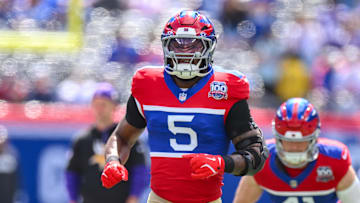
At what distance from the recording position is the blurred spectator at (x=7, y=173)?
24.6 feet

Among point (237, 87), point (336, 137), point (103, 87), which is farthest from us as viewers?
point (336, 137)

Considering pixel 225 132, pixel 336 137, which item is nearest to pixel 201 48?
pixel 225 132

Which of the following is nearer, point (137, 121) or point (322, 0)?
point (137, 121)

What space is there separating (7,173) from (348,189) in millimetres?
4131

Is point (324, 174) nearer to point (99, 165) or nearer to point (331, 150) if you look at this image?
point (331, 150)

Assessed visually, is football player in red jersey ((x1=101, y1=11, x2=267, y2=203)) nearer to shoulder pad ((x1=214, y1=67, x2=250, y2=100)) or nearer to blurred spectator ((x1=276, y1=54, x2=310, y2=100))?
shoulder pad ((x1=214, y1=67, x2=250, y2=100))

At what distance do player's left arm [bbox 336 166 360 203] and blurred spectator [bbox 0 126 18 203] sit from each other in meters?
4.00

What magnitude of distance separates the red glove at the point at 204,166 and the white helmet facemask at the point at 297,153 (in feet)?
4.65

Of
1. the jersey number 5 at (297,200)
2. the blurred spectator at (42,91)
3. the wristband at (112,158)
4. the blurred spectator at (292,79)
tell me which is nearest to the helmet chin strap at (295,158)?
the jersey number 5 at (297,200)

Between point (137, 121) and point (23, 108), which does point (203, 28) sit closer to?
point (137, 121)

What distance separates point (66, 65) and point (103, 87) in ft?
9.55

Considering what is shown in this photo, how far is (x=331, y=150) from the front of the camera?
15.5ft

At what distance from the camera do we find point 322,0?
9.98 metres

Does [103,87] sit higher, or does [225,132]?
[225,132]
